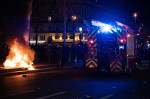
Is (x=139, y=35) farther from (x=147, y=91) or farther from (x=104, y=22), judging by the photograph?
(x=147, y=91)

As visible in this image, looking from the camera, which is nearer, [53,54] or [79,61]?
[53,54]

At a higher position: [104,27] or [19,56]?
[104,27]

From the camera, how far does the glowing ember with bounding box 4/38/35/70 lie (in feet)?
62.1

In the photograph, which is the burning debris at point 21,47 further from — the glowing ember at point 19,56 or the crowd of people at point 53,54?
the crowd of people at point 53,54

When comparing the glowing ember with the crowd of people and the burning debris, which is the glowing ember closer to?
the burning debris

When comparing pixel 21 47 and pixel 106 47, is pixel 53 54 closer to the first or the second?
pixel 21 47

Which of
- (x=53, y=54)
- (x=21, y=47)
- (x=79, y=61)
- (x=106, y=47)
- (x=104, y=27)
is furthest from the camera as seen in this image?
(x=79, y=61)

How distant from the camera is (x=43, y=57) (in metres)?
23.0

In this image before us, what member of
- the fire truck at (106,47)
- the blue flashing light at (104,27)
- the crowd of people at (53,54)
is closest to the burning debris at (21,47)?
the crowd of people at (53,54)

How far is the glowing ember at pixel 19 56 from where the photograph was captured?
18.9 meters

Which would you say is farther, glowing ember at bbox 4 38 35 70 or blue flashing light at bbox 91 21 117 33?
glowing ember at bbox 4 38 35 70

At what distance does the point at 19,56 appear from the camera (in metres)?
20.5

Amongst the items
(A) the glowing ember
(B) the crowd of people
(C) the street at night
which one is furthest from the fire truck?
(B) the crowd of people

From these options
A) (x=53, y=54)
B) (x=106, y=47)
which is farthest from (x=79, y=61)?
(x=106, y=47)
